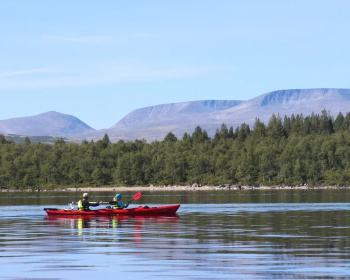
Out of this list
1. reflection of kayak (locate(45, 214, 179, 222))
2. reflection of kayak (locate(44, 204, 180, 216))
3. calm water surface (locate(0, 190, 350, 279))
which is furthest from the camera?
reflection of kayak (locate(44, 204, 180, 216))

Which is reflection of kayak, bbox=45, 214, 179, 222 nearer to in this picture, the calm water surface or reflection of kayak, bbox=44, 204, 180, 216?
reflection of kayak, bbox=44, 204, 180, 216

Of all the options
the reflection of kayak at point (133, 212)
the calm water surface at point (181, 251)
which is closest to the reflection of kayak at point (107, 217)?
the reflection of kayak at point (133, 212)

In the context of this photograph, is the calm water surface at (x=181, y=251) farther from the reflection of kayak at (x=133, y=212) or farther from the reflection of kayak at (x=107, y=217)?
the reflection of kayak at (x=133, y=212)

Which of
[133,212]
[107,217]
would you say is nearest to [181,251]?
[133,212]

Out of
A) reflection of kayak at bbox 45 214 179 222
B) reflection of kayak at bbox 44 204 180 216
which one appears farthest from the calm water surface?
reflection of kayak at bbox 44 204 180 216

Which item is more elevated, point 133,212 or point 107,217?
point 133,212

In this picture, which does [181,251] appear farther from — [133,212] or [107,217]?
[107,217]

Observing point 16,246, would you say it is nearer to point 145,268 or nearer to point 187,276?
point 145,268

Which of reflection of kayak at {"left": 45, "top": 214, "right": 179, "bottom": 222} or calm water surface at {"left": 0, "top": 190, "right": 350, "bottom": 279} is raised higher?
calm water surface at {"left": 0, "top": 190, "right": 350, "bottom": 279}

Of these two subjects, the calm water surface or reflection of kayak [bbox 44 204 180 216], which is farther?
reflection of kayak [bbox 44 204 180 216]

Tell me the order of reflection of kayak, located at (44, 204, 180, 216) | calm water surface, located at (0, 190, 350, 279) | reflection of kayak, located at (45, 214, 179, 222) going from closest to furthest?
calm water surface, located at (0, 190, 350, 279) → reflection of kayak, located at (45, 214, 179, 222) → reflection of kayak, located at (44, 204, 180, 216)

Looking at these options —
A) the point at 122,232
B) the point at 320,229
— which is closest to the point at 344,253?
the point at 320,229

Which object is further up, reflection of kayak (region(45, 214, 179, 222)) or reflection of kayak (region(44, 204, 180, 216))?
reflection of kayak (region(44, 204, 180, 216))

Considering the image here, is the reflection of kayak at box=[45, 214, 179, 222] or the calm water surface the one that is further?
the reflection of kayak at box=[45, 214, 179, 222]
